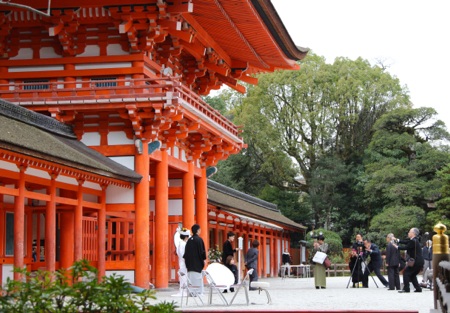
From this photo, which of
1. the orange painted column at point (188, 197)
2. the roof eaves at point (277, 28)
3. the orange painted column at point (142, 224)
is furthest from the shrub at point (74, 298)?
the orange painted column at point (188, 197)

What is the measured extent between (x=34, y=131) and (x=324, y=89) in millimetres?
32787

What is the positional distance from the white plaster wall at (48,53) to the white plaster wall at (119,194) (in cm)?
415

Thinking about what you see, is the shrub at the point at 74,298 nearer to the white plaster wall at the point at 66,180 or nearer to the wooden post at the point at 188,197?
the white plaster wall at the point at 66,180

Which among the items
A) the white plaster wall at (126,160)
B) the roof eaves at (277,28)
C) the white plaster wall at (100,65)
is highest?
the roof eaves at (277,28)

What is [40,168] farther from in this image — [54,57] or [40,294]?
[40,294]

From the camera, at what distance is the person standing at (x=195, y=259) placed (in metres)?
13.2

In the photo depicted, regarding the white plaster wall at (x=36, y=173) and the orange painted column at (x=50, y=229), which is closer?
the white plaster wall at (x=36, y=173)

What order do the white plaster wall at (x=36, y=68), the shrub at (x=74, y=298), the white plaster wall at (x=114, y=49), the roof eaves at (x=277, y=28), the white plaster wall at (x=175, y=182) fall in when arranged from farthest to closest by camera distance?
the white plaster wall at (x=175, y=182), the roof eaves at (x=277, y=28), the white plaster wall at (x=36, y=68), the white plaster wall at (x=114, y=49), the shrub at (x=74, y=298)

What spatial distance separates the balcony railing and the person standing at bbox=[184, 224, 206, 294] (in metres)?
4.41

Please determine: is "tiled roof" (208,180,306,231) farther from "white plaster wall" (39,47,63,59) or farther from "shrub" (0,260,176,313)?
"shrub" (0,260,176,313)

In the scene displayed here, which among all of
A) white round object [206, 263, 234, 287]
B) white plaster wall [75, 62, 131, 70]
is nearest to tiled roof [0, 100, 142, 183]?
white plaster wall [75, 62, 131, 70]

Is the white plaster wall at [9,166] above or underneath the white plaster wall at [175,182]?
underneath

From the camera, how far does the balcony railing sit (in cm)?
1617

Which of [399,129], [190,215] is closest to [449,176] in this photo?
[399,129]
